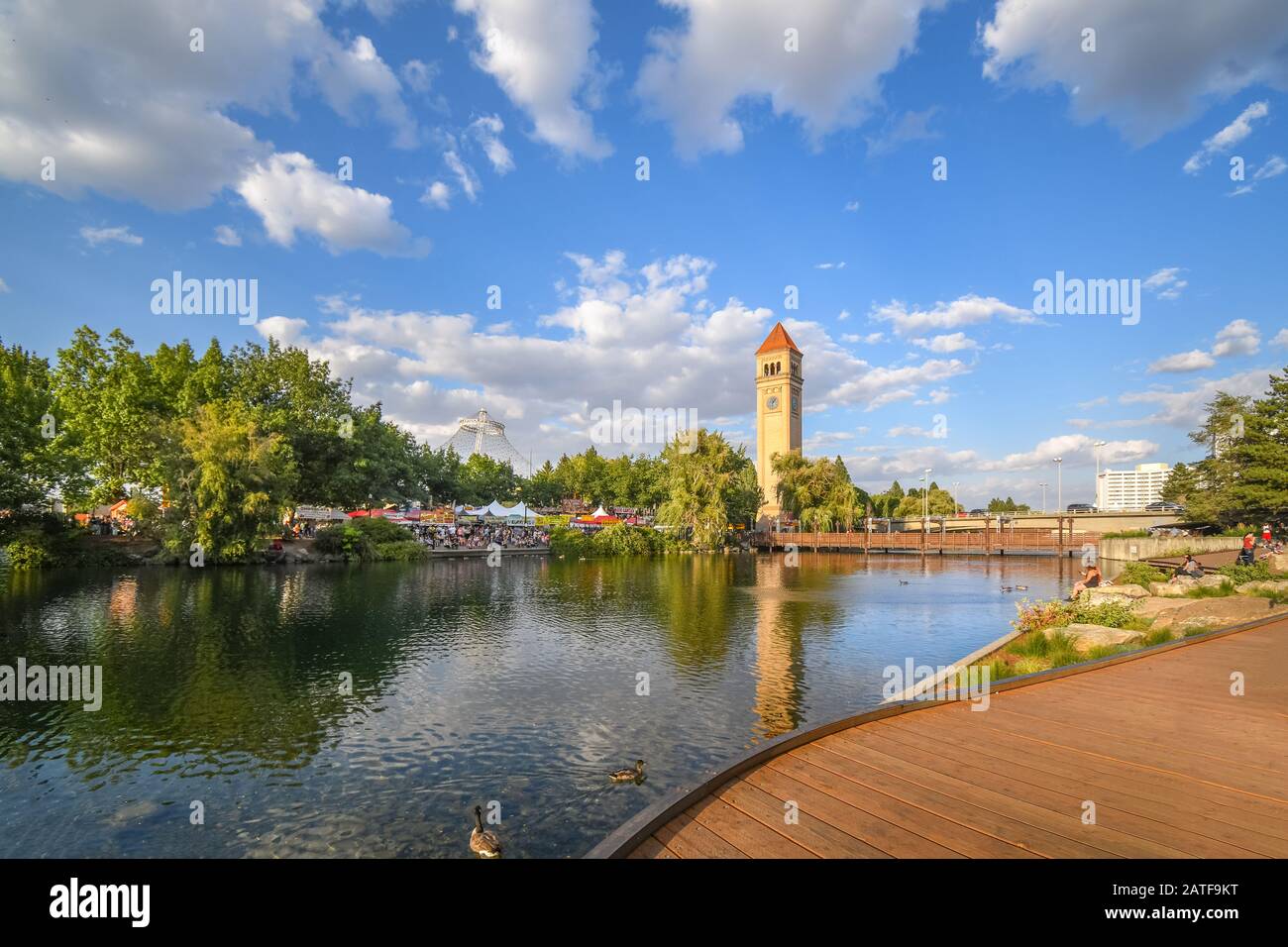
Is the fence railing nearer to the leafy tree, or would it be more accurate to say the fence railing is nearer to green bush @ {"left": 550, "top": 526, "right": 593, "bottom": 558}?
Result: green bush @ {"left": 550, "top": 526, "right": 593, "bottom": 558}

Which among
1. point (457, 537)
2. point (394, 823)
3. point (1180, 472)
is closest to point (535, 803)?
point (394, 823)

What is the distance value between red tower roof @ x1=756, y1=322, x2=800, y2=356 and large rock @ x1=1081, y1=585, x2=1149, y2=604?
94222 mm

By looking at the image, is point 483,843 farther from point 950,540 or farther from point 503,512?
point 950,540

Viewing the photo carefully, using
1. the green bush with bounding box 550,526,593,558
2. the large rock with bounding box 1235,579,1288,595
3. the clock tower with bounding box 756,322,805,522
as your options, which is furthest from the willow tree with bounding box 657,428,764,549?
the large rock with bounding box 1235,579,1288,595

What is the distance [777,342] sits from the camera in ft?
374

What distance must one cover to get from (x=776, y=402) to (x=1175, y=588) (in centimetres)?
9047

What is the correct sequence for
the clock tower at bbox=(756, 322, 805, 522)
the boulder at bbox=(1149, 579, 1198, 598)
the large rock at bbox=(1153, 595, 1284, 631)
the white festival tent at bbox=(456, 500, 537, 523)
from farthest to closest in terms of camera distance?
the clock tower at bbox=(756, 322, 805, 522) → the white festival tent at bbox=(456, 500, 537, 523) → the boulder at bbox=(1149, 579, 1198, 598) → the large rock at bbox=(1153, 595, 1284, 631)

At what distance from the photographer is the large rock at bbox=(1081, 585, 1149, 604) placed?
19141mm

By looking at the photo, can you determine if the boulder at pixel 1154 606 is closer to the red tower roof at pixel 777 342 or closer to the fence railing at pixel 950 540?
the fence railing at pixel 950 540

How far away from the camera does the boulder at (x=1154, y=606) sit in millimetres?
16253

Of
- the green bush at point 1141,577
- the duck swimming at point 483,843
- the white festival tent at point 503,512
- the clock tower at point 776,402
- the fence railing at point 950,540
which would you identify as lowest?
the fence railing at point 950,540

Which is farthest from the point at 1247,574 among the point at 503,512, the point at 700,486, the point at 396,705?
the point at 503,512

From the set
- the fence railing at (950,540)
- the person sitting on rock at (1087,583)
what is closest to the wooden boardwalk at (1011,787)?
the person sitting on rock at (1087,583)

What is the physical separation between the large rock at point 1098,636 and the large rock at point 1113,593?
4668mm
